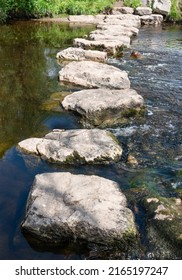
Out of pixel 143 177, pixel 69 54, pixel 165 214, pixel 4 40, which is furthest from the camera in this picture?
pixel 4 40

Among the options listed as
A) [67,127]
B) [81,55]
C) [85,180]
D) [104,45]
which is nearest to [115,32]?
[104,45]

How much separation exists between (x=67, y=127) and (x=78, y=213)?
3.18 m

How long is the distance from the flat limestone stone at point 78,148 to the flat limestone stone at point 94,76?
10.2 ft

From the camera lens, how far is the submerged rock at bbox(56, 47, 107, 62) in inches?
456

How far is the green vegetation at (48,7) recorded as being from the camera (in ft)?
62.1

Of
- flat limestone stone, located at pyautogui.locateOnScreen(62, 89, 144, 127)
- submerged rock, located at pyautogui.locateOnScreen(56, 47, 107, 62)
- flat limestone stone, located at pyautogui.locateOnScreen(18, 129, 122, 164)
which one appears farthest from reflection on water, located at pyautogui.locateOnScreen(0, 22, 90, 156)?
flat limestone stone, located at pyautogui.locateOnScreen(62, 89, 144, 127)

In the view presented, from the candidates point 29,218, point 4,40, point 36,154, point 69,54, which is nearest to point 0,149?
point 36,154

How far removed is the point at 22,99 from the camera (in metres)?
8.37

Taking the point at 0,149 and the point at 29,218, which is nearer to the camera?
the point at 29,218

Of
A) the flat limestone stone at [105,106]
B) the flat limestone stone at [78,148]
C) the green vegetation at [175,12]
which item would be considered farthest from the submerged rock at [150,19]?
the flat limestone stone at [78,148]

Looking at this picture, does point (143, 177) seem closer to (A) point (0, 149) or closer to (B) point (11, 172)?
(B) point (11, 172)

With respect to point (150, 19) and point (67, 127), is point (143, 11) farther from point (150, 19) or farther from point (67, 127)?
point (67, 127)

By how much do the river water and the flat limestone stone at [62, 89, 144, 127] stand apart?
0.80 feet

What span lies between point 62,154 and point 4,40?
408 inches
